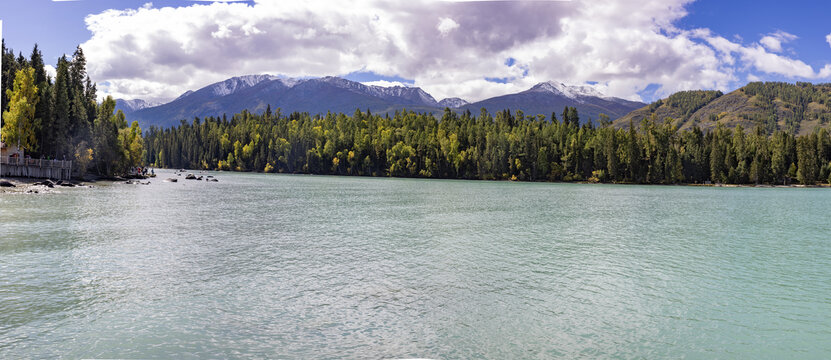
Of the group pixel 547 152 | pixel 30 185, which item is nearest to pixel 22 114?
pixel 30 185

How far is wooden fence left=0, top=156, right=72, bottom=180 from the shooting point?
59.6m

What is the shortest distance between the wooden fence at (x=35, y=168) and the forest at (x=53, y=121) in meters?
3.18

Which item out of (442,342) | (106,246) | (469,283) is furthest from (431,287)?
(106,246)

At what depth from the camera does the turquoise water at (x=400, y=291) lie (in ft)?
37.4

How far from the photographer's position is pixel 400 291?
16.1 meters

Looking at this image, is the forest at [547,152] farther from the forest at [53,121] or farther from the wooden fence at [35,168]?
the wooden fence at [35,168]

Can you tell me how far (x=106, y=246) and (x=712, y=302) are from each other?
959 inches

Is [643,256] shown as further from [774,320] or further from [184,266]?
[184,266]

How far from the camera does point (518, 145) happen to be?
460ft

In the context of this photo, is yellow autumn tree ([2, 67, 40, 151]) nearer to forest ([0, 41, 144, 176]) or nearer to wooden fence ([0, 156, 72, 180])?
forest ([0, 41, 144, 176])

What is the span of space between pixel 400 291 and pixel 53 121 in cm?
7846

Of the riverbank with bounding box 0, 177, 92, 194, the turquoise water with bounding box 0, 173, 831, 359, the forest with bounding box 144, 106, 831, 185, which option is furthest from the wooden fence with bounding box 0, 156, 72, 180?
the forest with bounding box 144, 106, 831, 185

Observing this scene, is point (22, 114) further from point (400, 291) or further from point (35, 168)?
point (400, 291)

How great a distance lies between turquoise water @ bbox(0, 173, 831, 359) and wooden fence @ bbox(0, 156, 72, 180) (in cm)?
3805
